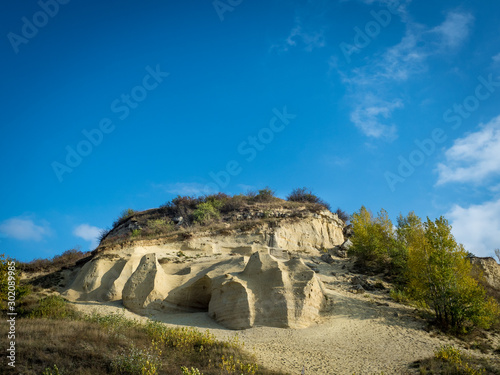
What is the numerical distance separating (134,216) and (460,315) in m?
32.9

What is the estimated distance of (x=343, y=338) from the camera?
14906mm

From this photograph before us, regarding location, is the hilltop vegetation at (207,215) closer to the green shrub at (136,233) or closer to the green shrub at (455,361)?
the green shrub at (136,233)

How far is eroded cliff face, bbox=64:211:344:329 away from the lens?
16359 millimetres

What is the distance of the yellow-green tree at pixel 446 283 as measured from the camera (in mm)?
16578

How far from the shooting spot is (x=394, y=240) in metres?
26.9

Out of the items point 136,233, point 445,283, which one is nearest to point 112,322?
point 445,283

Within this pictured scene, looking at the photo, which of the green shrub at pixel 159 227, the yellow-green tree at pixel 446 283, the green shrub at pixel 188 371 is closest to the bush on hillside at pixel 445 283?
the yellow-green tree at pixel 446 283

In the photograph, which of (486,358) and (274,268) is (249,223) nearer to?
(274,268)

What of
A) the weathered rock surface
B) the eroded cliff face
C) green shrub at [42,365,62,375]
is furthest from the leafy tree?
green shrub at [42,365,62,375]

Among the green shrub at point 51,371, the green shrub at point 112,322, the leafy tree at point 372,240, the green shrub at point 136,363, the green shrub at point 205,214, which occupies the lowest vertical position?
the green shrub at point 51,371

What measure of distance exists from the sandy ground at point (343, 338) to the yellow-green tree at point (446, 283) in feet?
4.36

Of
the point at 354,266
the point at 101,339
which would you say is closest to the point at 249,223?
the point at 354,266

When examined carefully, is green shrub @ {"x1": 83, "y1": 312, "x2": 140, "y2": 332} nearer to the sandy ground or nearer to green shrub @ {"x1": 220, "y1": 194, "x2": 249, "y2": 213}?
the sandy ground

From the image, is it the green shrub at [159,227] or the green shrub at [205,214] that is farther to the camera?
the green shrub at [205,214]
